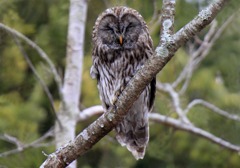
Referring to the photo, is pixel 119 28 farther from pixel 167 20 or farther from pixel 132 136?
pixel 167 20

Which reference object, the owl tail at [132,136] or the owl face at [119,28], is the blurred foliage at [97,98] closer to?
the owl tail at [132,136]

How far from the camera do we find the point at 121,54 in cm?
515

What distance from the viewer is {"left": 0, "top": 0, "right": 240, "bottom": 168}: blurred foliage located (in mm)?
7305

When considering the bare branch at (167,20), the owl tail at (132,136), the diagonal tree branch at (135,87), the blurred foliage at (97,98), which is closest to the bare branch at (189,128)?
the blurred foliage at (97,98)

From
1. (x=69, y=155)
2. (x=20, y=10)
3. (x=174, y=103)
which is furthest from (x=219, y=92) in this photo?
(x=69, y=155)

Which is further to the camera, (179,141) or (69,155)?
(179,141)

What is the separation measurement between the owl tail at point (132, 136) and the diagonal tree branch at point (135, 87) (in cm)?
142

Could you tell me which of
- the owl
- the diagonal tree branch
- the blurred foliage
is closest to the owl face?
the owl

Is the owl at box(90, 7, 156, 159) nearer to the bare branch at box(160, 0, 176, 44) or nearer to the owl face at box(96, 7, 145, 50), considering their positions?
the owl face at box(96, 7, 145, 50)

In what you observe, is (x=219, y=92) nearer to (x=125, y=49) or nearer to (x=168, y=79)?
(x=168, y=79)

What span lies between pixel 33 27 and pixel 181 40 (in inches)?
173

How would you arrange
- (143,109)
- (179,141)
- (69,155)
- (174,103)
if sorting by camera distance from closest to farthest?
(69,155) < (143,109) < (174,103) < (179,141)

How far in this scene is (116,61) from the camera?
5160mm

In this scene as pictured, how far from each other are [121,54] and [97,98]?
2905 millimetres
